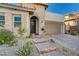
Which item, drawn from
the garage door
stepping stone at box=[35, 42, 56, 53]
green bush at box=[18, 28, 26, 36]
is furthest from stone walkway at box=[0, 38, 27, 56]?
the garage door

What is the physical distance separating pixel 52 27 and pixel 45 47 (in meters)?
0.39

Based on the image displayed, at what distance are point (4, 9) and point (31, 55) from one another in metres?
0.94

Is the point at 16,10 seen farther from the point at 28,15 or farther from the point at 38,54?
the point at 38,54

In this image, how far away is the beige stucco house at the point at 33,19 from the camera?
9.19 feet

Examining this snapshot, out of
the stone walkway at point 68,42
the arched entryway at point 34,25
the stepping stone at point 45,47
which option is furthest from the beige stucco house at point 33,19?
the stepping stone at point 45,47

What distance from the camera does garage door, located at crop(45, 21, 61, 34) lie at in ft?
9.41

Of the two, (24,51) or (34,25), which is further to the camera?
(34,25)

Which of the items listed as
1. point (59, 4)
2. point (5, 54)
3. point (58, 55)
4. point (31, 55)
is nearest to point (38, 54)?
point (31, 55)

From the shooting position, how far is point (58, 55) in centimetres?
273

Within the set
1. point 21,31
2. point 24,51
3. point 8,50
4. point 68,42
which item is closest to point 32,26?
point 21,31

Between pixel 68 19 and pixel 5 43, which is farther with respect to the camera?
pixel 68 19

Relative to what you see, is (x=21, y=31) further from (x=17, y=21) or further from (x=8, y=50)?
(x=8, y=50)

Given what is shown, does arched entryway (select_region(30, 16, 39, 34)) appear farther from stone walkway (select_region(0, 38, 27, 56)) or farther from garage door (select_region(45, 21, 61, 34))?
stone walkway (select_region(0, 38, 27, 56))

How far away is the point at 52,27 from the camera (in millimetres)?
2863
